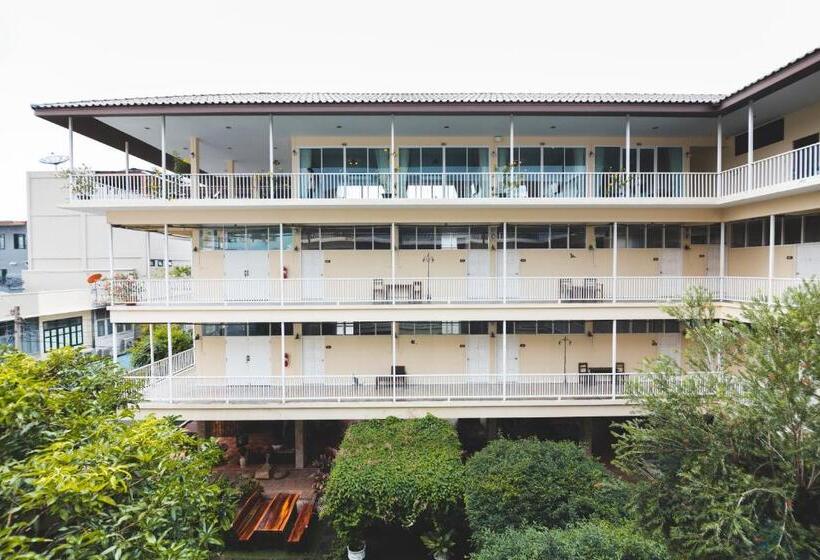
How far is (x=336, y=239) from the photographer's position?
47.1 ft

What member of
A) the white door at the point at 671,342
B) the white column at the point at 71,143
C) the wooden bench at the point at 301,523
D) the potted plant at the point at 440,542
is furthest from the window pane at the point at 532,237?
the white column at the point at 71,143

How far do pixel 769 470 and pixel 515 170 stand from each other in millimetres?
10140

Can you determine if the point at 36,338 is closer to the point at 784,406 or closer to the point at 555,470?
the point at 555,470

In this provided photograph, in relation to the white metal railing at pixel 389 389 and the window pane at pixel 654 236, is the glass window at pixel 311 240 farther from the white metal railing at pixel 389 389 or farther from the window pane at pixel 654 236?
the window pane at pixel 654 236

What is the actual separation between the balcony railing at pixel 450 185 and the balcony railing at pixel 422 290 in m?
2.67

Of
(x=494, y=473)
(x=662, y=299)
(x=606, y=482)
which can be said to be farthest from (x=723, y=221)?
(x=494, y=473)

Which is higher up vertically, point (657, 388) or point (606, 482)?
point (657, 388)

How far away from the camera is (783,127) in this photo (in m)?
12.9

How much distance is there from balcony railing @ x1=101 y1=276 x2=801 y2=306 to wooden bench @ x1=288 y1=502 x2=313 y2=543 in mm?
5710

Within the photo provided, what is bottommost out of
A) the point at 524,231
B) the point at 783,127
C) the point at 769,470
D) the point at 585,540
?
the point at 585,540

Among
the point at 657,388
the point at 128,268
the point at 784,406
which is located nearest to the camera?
the point at 784,406

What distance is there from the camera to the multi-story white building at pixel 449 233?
12.2m

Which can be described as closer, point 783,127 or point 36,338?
point 783,127

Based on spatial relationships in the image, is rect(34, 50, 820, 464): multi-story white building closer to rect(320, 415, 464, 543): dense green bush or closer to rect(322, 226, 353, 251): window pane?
rect(322, 226, 353, 251): window pane
